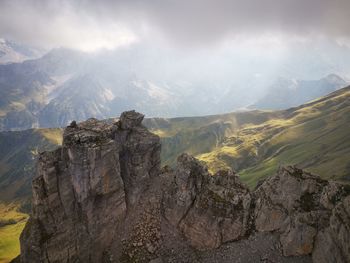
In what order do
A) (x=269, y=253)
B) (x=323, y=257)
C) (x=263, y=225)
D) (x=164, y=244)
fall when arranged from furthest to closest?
1. (x=164, y=244)
2. (x=263, y=225)
3. (x=269, y=253)
4. (x=323, y=257)

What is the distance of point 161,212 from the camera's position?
62.0 metres

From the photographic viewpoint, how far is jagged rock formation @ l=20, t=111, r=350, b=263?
5206cm

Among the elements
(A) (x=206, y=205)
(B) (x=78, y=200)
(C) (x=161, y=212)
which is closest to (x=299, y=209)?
(A) (x=206, y=205)

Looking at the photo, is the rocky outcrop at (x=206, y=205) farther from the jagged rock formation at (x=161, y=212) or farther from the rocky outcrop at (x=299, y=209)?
the rocky outcrop at (x=299, y=209)

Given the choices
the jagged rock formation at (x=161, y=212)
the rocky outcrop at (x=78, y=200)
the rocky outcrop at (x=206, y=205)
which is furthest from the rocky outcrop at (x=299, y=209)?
the rocky outcrop at (x=78, y=200)

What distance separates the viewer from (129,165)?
66125mm

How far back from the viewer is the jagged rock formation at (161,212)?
52062 mm

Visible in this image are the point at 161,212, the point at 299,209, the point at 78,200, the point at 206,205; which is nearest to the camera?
the point at 299,209

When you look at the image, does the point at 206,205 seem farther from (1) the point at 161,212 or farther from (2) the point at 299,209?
(2) the point at 299,209

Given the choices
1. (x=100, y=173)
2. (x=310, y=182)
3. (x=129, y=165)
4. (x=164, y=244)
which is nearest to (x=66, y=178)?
(x=100, y=173)

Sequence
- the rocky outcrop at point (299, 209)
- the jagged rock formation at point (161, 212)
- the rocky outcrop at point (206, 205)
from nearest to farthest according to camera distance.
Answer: the rocky outcrop at point (299, 209) → the jagged rock formation at point (161, 212) → the rocky outcrop at point (206, 205)

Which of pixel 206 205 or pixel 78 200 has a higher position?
pixel 78 200

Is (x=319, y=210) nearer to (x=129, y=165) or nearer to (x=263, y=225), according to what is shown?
(x=263, y=225)

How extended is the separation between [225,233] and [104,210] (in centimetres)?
2176
